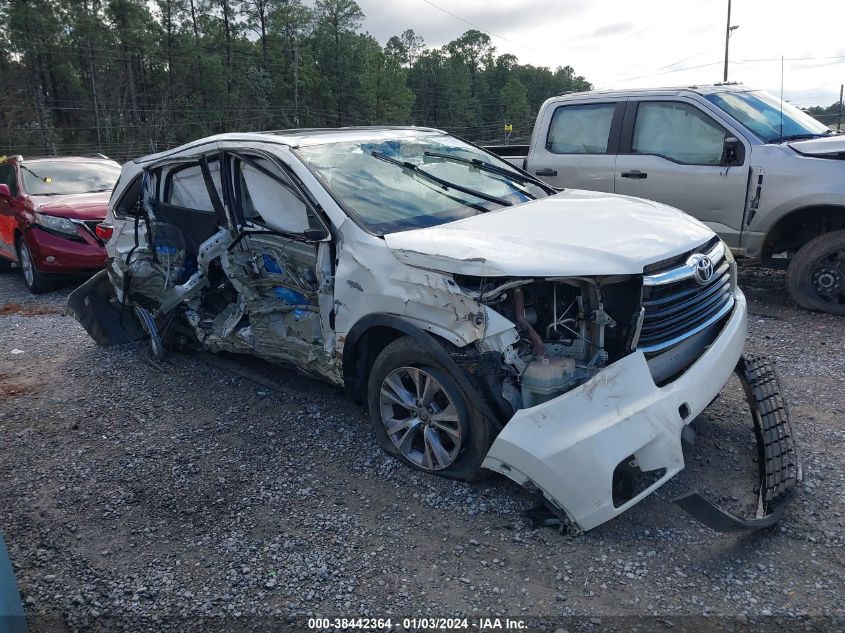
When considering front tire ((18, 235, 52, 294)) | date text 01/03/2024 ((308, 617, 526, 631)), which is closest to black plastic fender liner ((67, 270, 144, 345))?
front tire ((18, 235, 52, 294))

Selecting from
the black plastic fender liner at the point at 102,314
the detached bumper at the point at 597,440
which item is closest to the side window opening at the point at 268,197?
the detached bumper at the point at 597,440

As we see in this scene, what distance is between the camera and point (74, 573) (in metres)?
3.01

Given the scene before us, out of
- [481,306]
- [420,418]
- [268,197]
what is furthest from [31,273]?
[481,306]

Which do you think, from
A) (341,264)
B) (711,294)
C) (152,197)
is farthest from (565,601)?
(152,197)

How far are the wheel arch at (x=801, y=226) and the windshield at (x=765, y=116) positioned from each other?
2.44 ft

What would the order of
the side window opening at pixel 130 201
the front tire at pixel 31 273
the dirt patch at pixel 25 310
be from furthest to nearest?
the front tire at pixel 31 273 < the dirt patch at pixel 25 310 < the side window opening at pixel 130 201

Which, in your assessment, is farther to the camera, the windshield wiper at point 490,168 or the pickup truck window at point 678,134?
the pickup truck window at point 678,134

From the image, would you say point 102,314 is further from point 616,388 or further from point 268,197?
point 616,388

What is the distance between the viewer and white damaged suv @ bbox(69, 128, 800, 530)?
2879 millimetres

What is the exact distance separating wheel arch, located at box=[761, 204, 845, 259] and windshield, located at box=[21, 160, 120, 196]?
27.4 feet

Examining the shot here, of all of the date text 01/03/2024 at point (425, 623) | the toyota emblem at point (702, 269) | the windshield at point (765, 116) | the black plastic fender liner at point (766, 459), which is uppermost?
the windshield at point (765, 116)

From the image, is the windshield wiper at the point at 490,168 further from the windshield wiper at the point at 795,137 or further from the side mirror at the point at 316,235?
the windshield wiper at the point at 795,137

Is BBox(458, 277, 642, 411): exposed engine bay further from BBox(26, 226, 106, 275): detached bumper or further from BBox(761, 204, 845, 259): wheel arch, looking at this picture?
BBox(26, 226, 106, 275): detached bumper

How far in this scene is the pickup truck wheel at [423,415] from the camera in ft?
10.6
